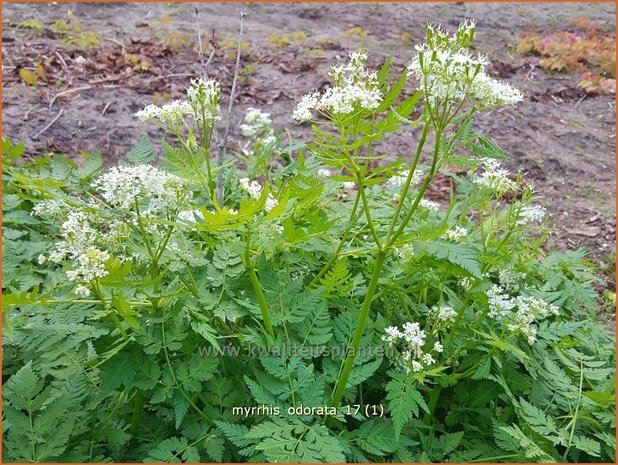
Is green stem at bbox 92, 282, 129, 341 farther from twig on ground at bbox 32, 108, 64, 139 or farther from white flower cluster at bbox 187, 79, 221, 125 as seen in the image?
twig on ground at bbox 32, 108, 64, 139

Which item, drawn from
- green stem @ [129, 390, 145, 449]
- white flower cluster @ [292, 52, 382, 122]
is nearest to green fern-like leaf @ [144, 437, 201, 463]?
green stem @ [129, 390, 145, 449]

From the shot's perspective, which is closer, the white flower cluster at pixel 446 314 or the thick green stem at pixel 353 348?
the thick green stem at pixel 353 348

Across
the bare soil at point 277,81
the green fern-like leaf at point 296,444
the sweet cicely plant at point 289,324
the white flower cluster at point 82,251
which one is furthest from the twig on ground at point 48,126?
the green fern-like leaf at point 296,444

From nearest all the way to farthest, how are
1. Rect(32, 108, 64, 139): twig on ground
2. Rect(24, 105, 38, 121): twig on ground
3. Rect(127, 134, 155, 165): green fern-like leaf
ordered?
1. Rect(127, 134, 155, 165): green fern-like leaf
2. Rect(32, 108, 64, 139): twig on ground
3. Rect(24, 105, 38, 121): twig on ground

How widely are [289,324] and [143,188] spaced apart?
79 centimetres

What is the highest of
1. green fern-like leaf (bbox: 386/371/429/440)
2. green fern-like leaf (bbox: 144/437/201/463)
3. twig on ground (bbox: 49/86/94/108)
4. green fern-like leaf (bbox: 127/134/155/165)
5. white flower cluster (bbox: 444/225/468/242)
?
green fern-like leaf (bbox: 127/134/155/165)

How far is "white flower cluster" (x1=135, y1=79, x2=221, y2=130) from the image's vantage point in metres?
2.14

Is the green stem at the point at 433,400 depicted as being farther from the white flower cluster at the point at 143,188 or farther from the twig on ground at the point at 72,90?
the twig on ground at the point at 72,90

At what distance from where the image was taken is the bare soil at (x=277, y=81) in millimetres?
5223

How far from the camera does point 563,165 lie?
562cm

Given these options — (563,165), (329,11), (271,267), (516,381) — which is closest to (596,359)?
(516,381)

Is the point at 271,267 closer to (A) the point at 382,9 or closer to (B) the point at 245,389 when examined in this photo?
(B) the point at 245,389

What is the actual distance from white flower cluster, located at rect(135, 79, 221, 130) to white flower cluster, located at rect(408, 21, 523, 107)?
79cm

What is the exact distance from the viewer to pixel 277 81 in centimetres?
672
